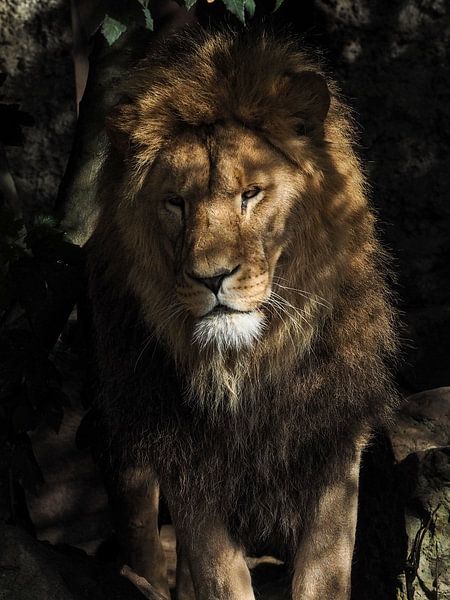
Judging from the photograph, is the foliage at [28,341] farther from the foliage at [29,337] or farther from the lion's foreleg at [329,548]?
the lion's foreleg at [329,548]

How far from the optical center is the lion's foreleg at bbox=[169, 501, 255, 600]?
3980 mm

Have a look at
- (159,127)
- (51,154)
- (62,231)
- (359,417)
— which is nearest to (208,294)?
(159,127)

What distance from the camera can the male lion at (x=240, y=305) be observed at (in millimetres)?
3539

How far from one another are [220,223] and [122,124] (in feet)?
2.15

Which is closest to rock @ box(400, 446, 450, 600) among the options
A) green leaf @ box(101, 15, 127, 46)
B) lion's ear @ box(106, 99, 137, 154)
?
lion's ear @ box(106, 99, 137, 154)

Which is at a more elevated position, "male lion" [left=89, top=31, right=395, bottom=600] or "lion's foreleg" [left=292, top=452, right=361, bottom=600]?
"male lion" [left=89, top=31, right=395, bottom=600]

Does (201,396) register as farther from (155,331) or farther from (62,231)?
(62,231)

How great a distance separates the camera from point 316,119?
3773mm

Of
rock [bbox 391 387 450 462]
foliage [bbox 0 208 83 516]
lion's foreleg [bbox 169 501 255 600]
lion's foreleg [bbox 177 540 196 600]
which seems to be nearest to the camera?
lion's foreleg [bbox 169 501 255 600]

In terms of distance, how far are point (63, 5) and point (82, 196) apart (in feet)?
7.01

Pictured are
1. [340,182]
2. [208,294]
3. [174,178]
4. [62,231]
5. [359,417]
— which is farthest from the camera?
[62,231]

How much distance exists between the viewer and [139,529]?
4957mm

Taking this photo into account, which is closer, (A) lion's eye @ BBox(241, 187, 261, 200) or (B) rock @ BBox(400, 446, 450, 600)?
(A) lion's eye @ BBox(241, 187, 261, 200)

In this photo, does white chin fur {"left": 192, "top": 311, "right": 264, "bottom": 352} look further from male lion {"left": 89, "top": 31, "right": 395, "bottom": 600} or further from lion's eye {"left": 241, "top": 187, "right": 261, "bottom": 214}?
lion's eye {"left": 241, "top": 187, "right": 261, "bottom": 214}
